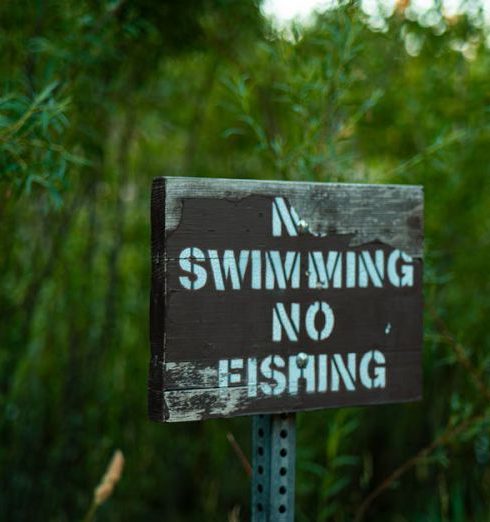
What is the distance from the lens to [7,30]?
7.38 feet

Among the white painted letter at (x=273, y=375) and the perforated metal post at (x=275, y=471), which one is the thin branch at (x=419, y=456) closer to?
the perforated metal post at (x=275, y=471)

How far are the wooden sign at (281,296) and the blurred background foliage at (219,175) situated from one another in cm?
53

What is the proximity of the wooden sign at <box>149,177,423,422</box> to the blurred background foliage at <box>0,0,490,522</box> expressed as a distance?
0.53 metres

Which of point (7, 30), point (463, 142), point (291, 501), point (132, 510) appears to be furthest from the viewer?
point (132, 510)

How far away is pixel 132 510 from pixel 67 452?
0.35 m

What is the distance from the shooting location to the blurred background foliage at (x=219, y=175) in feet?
Result: 7.53

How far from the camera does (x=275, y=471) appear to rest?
1609 mm

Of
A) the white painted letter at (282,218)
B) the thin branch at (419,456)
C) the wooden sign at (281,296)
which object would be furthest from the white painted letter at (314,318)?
the thin branch at (419,456)

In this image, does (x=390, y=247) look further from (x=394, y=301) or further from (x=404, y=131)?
(x=404, y=131)

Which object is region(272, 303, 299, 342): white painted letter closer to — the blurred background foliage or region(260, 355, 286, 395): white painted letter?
region(260, 355, 286, 395): white painted letter

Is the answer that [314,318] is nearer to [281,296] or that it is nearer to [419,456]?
[281,296]

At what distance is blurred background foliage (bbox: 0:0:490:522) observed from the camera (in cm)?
Result: 229

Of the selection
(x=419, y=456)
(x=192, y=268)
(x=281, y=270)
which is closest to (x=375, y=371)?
(x=281, y=270)

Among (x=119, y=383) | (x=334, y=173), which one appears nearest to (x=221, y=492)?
(x=119, y=383)
